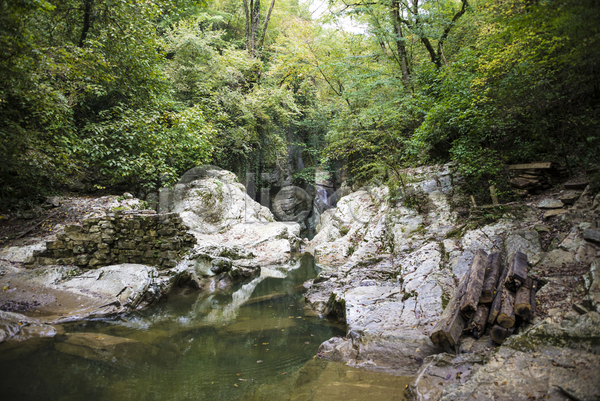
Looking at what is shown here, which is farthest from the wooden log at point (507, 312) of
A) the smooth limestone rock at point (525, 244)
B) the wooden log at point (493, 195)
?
the wooden log at point (493, 195)

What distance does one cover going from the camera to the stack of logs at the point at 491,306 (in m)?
3.66

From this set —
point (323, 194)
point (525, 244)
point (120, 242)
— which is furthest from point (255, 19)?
point (525, 244)

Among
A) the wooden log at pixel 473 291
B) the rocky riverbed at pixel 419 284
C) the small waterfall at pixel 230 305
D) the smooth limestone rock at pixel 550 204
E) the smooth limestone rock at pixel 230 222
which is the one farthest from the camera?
the smooth limestone rock at pixel 230 222

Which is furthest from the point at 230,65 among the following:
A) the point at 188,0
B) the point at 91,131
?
the point at 91,131

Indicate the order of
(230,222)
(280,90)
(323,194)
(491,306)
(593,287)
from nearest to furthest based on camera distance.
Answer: (593,287) < (491,306) < (230,222) < (280,90) < (323,194)

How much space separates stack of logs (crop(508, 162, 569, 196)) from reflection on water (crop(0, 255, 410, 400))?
19.3 feet

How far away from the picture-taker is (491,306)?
4055 mm

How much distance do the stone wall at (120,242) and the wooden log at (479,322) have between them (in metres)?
7.72

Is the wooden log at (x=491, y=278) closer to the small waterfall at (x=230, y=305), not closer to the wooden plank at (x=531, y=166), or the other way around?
the wooden plank at (x=531, y=166)

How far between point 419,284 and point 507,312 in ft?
7.16

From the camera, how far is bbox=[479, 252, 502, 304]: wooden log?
4078mm

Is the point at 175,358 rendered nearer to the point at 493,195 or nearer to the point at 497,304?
the point at 497,304

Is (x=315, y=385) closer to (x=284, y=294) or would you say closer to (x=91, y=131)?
(x=284, y=294)

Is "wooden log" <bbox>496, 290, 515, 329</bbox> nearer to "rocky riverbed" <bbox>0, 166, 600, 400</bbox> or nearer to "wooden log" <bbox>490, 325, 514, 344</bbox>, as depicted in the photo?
"wooden log" <bbox>490, 325, 514, 344</bbox>
